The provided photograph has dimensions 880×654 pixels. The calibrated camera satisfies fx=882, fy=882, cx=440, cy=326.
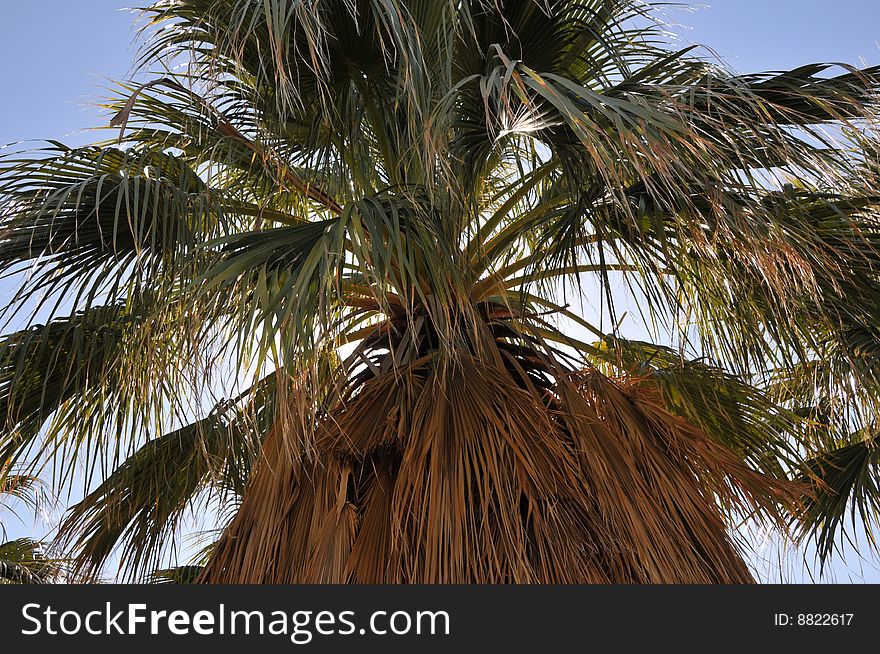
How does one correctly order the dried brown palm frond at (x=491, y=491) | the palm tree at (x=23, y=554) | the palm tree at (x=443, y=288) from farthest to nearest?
the palm tree at (x=23, y=554)
the dried brown palm frond at (x=491, y=491)
the palm tree at (x=443, y=288)

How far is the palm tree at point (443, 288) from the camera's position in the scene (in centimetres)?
265

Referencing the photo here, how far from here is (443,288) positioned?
286 centimetres

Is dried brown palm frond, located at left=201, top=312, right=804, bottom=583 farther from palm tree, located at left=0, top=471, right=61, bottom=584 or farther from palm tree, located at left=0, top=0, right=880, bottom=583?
palm tree, located at left=0, top=471, right=61, bottom=584

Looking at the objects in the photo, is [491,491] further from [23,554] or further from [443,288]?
[23,554]

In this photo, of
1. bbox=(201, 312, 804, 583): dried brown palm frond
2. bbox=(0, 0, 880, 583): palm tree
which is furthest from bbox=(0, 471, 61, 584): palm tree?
bbox=(201, 312, 804, 583): dried brown palm frond

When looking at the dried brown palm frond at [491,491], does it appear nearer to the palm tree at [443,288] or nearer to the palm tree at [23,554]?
the palm tree at [443,288]

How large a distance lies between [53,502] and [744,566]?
2.64 meters

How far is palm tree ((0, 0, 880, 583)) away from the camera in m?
2.65

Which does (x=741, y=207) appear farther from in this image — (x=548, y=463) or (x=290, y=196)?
(x=290, y=196)

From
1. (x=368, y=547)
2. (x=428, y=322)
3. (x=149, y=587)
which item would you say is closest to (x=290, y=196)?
(x=428, y=322)

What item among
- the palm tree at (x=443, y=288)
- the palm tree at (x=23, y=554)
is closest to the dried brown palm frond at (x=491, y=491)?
the palm tree at (x=443, y=288)

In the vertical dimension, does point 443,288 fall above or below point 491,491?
above

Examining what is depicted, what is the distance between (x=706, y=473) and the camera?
3367 mm

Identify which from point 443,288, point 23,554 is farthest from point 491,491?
point 23,554
